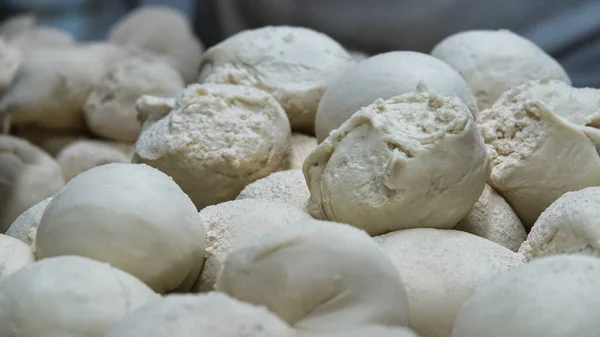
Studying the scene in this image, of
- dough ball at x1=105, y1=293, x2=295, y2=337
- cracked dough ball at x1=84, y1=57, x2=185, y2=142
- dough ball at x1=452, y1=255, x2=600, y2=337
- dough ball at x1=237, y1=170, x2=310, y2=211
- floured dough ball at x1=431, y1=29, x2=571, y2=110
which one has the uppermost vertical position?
dough ball at x1=452, y1=255, x2=600, y2=337

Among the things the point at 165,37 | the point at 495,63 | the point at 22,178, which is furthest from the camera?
the point at 165,37

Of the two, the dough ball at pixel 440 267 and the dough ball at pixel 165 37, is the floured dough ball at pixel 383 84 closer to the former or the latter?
the dough ball at pixel 440 267

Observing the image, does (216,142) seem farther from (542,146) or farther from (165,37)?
(165,37)

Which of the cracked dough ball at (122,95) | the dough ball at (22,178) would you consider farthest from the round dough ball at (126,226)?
the cracked dough ball at (122,95)

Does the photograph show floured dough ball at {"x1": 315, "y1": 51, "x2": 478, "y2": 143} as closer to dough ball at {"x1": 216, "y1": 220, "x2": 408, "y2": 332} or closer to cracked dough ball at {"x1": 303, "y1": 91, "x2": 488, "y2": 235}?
cracked dough ball at {"x1": 303, "y1": 91, "x2": 488, "y2": 235}

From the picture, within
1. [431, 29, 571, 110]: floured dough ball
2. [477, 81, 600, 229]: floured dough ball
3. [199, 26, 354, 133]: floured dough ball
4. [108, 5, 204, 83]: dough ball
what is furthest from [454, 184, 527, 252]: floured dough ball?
[108, 5, 204, 83]: dough ball

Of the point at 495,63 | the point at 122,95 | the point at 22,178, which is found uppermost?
the point at 495,63

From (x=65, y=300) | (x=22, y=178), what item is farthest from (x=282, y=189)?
(x=22, y=178)
